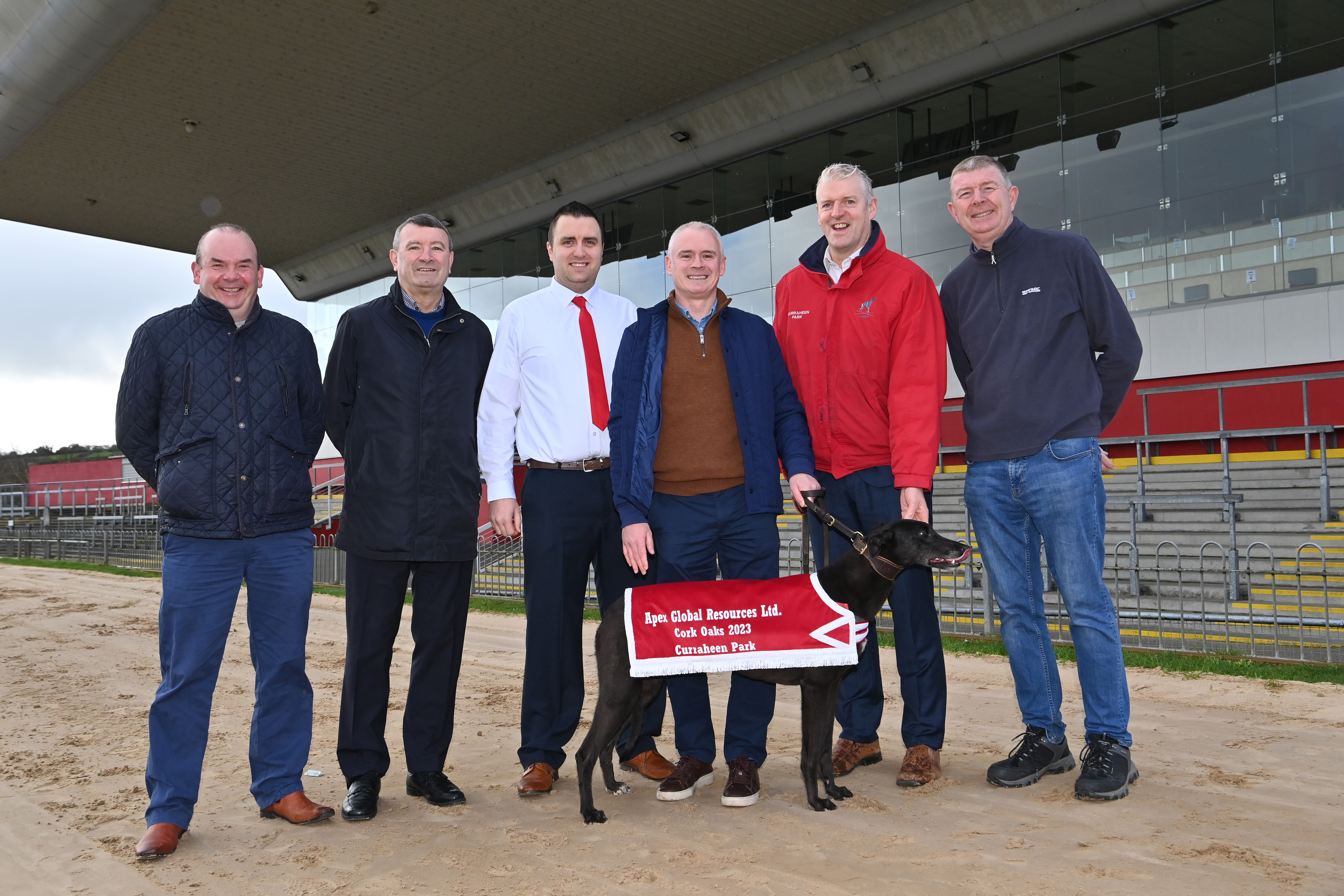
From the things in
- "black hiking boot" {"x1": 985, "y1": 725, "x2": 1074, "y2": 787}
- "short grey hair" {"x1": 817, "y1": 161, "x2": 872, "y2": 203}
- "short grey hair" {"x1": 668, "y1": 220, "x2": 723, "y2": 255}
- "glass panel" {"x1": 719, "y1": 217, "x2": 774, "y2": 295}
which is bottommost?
"black hiking boot" {"x1": 985, "y1": 725, "x2": 1074, "y2": 787}

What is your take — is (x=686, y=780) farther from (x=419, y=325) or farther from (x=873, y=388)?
(x=419, y=325)

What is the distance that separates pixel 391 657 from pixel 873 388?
2.25m

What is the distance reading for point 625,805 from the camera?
357 centimetres

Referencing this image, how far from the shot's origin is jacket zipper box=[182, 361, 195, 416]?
3.42m

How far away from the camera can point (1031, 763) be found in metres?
3.67

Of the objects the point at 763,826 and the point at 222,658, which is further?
the point at 222,658

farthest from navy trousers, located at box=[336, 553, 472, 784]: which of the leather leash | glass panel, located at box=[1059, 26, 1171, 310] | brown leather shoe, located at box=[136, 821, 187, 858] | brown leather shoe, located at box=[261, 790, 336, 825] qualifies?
glass panel, located at box=[1059, 26, 1171, 310]

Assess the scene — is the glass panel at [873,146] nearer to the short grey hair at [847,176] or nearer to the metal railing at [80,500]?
the short grey hair at [847,176]

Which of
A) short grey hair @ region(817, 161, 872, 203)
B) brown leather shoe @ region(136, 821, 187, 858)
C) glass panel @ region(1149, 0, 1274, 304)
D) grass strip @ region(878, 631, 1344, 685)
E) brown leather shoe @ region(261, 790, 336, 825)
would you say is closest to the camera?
brown leather shoe @ region(136, 821, 187, 858)

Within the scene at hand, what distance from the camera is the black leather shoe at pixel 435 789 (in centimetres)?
365

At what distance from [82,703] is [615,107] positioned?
14.9m

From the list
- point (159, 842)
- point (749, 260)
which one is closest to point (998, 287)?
point (159, 842)

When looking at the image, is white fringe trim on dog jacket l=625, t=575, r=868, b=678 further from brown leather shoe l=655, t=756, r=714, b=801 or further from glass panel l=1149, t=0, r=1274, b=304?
glass panel l=1149, t=0, r=1274, b=304

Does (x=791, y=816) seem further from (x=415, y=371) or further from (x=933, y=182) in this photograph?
(x=933, y=182)
